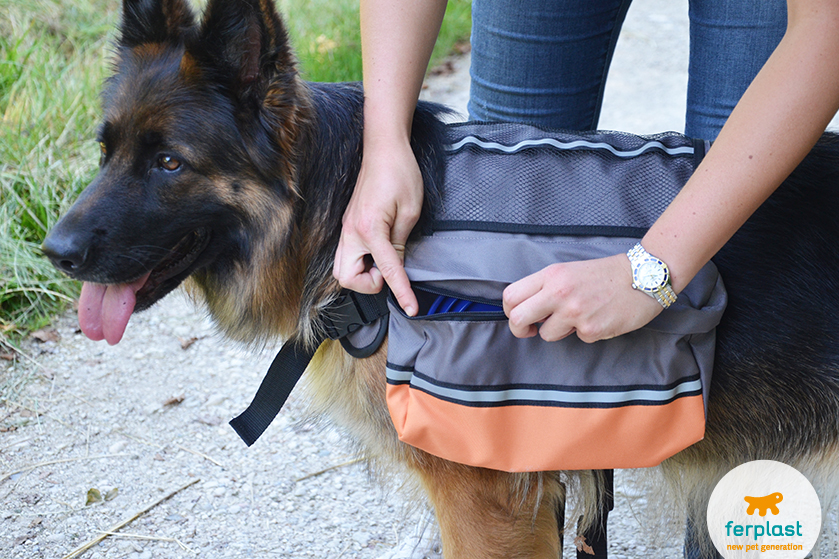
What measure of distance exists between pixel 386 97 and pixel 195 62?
1.65 feet

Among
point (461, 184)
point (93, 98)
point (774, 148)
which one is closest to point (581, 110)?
point (461, 184)

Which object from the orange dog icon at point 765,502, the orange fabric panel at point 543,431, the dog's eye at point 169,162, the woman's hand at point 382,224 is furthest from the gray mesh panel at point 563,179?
the orange dog icon at point 765,502

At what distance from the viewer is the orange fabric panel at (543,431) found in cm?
164

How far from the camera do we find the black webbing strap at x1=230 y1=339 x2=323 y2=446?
1.91 m

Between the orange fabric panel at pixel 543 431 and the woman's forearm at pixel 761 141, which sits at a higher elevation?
the woman's forearm at pixel 761 141

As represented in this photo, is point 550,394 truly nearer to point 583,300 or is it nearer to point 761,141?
point 583,300

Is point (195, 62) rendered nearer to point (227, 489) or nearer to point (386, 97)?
point (386, 97)

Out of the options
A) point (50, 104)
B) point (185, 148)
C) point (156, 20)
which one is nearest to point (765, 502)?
point (185, 148)

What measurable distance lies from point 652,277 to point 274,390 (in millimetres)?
1057

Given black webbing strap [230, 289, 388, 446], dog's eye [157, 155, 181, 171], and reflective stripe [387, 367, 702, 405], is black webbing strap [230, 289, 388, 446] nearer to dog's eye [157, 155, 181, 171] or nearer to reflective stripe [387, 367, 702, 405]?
reflective stripe [387, 367, 702, 405]

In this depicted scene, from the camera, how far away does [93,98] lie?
4.79m

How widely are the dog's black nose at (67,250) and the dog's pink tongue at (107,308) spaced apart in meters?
0.15

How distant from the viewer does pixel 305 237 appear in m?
1.91

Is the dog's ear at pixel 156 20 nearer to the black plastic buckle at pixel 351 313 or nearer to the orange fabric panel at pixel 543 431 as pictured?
the black plastic buckle at pixel 351 313
